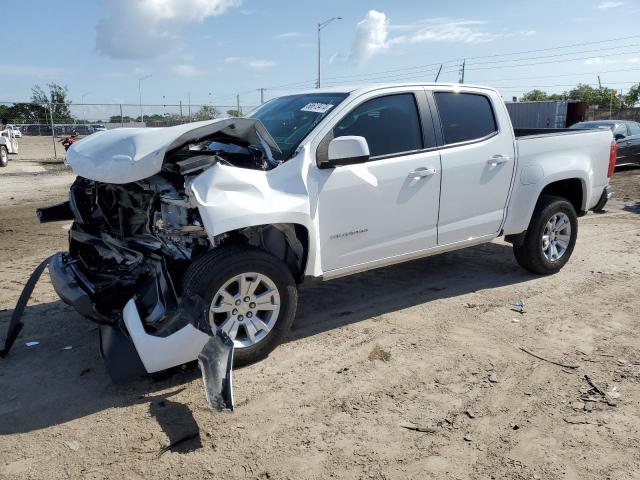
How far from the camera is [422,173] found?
4.70 metres

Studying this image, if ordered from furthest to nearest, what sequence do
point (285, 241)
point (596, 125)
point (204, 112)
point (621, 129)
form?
point (204, 112)
point (621, 129)
point (596, 125)
point (285, 241)

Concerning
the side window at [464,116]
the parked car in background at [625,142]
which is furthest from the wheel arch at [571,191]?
the parked car in background at [625,142]

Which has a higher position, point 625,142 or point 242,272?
point 625,142

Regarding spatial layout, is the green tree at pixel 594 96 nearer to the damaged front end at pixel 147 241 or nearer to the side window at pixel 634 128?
the side window at pixel 634 128

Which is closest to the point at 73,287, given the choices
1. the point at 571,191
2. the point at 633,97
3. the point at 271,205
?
the point at 271,205

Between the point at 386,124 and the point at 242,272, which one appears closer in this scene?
the point at 242,272

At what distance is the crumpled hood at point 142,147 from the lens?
3.67 metres

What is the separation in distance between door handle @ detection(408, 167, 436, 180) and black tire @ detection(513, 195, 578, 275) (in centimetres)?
163

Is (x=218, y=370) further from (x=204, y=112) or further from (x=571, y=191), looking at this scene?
(x=204, y=112)

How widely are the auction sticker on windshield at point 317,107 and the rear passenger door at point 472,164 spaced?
3.60 feet

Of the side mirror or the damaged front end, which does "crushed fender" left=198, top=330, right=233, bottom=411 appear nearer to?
the damaged front end

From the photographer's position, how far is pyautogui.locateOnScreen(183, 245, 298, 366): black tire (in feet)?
12.1

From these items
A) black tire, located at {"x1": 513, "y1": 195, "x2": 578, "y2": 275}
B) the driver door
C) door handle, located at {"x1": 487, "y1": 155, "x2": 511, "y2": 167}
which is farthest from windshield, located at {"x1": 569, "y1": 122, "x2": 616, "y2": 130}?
the driver door

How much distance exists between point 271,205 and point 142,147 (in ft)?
3.16
